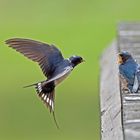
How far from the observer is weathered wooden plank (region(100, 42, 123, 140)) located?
341cm

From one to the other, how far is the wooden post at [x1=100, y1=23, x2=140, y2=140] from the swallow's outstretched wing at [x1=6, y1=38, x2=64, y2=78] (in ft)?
0.87

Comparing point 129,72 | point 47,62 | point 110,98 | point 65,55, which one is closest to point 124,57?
point 129,72

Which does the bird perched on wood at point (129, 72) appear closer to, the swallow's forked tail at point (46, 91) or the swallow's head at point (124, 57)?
the swallow's head at point (124, 57)

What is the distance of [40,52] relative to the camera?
4676 mm

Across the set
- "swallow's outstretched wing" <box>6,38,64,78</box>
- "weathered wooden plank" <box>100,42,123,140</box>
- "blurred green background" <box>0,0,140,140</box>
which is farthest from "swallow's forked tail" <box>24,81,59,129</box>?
"blurred green background" <box>0,0,140,140</box>

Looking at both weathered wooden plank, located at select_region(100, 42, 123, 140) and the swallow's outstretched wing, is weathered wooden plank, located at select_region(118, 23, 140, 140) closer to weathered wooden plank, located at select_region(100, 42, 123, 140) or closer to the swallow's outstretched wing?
weathered wooden plank, located at select_region(100, 42, 123, 140)

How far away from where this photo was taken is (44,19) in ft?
49.6

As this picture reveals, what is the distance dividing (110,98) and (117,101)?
0.22 m

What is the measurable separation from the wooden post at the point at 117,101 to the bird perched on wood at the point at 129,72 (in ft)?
0.16

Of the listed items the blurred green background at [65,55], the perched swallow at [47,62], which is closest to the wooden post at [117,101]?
the perched swallow at [47,62]

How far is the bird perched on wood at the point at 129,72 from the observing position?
4.09m

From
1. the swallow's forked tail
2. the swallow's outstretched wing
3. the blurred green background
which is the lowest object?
the blurred green background

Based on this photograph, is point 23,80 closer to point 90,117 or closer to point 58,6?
point 90,117

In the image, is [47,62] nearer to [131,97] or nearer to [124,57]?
[124,57]
